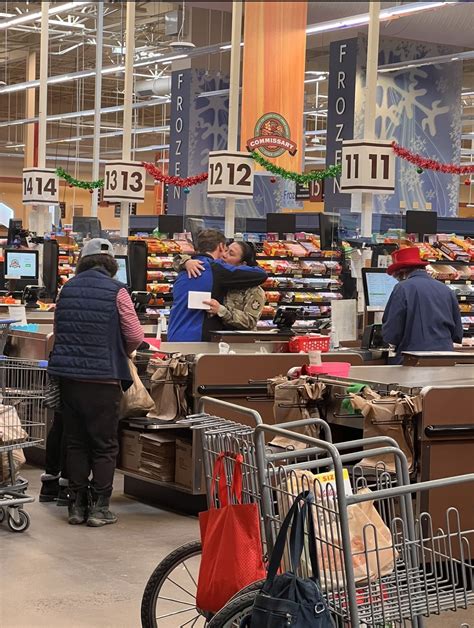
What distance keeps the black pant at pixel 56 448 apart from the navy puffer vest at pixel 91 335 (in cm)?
71

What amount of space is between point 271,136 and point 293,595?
1007 cm

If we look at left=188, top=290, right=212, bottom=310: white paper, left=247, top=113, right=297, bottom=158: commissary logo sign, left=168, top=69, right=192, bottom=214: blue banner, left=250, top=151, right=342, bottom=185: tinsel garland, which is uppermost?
left=168, top=69, right=192, bottom=214: blue banner

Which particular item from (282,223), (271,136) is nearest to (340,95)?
(282,223)

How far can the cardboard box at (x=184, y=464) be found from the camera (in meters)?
6.85

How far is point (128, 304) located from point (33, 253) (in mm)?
6364

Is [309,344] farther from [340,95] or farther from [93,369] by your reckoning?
[340,95]

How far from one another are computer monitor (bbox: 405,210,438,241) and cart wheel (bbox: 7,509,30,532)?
8.80 meters

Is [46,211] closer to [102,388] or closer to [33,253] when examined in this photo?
[33,253]

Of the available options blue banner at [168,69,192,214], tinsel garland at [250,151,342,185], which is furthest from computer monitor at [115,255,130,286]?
blue banner at [168,69,192,214]

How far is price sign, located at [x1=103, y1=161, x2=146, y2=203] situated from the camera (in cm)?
1228

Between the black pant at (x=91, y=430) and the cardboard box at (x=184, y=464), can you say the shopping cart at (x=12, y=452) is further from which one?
the cardboard box at (x=184, y=464)

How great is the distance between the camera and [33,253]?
12.8 meters

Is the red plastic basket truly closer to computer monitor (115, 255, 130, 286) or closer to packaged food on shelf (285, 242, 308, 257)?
computer monitor (115, 255, 130, 286)

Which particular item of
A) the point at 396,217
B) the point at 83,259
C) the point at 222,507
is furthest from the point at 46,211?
the point at 222,507
